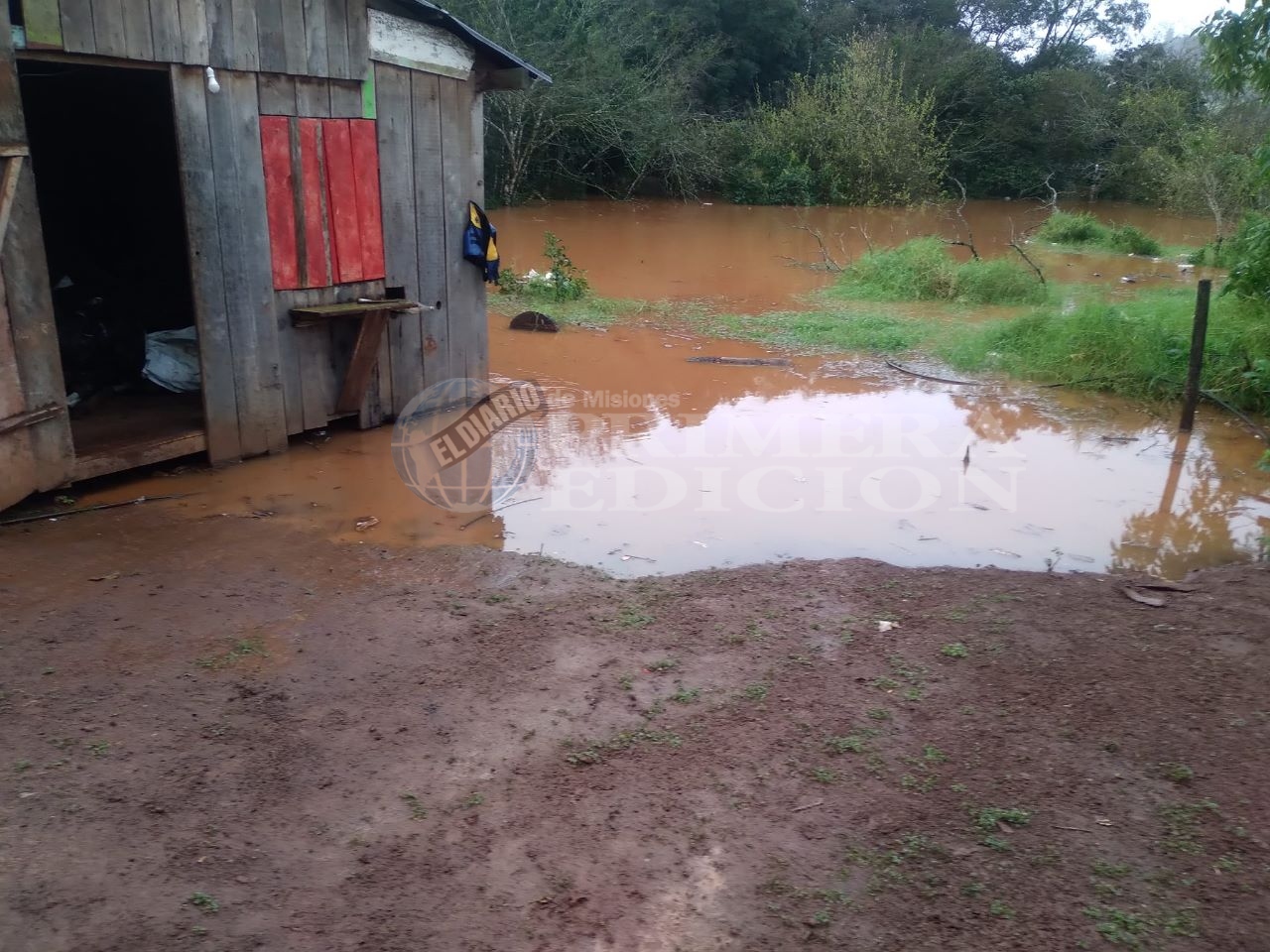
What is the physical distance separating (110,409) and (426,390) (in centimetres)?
233

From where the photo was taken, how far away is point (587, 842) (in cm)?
312

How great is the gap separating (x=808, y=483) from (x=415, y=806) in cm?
443

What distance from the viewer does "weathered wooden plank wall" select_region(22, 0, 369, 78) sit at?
5.29 meters

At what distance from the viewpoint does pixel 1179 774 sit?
350 centimetres

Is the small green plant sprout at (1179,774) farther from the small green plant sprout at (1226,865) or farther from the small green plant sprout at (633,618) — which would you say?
the small green plant sprout at (633,618)

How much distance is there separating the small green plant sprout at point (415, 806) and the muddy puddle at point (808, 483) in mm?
2369

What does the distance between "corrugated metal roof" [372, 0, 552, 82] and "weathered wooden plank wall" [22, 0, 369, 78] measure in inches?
14.5

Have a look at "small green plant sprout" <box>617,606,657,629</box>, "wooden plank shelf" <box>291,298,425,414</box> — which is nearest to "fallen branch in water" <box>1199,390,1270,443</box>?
"small green plant sprout" <box>617,606,657,629</box>

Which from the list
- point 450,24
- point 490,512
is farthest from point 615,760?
point 450,24

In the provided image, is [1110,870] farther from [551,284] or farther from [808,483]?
[551,284]

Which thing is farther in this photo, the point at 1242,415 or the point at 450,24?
the point at 1242,415

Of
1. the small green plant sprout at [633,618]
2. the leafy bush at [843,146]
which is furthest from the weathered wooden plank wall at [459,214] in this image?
the leafy bush at [843,146]

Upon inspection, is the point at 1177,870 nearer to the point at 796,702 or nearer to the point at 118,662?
the point at 796,702

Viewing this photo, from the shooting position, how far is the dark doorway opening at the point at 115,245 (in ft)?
24.6
